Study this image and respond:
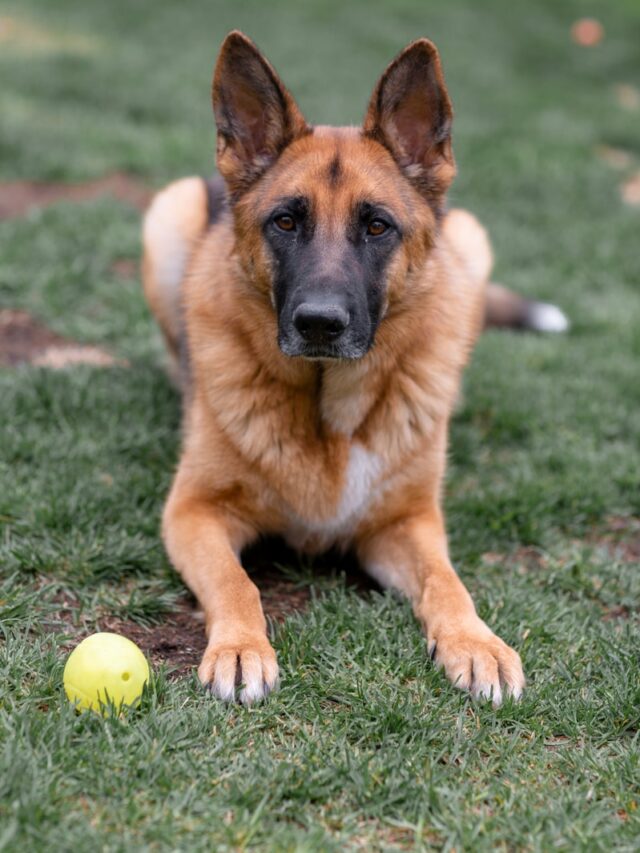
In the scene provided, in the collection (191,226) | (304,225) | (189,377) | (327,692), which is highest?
(304,225)

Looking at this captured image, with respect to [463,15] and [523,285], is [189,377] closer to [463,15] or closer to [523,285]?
[523,285]

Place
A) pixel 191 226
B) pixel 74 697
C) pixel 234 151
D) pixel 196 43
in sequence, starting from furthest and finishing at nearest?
pixel 196 43 → pixel 191 226 → pixel 234 151 → pixel 74 697

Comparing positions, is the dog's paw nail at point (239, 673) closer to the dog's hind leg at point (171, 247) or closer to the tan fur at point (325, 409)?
the tan fur at point (325, 409)

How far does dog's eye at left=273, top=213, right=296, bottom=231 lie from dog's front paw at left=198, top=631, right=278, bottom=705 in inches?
60.2

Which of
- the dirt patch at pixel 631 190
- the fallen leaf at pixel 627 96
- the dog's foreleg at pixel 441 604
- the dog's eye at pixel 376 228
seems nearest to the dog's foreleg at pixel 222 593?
the dog's foreleg at pixel 441 604

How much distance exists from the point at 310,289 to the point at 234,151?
83 centimetres

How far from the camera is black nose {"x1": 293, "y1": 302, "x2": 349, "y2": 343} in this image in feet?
11.0

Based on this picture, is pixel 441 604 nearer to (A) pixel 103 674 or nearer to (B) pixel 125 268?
(A) pixel 103 674

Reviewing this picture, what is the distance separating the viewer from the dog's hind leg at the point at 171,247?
17.2 feet

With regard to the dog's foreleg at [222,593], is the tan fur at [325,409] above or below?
above

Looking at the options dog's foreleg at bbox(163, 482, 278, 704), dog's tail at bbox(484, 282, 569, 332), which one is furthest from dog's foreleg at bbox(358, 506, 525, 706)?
dog's tail at bbox(484, 282, 569, 332)

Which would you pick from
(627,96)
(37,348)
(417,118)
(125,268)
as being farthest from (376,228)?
(627,96)

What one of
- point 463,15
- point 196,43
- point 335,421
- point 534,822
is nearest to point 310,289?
point 335,421

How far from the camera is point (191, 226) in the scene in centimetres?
532
